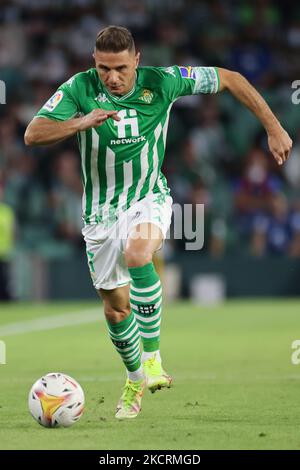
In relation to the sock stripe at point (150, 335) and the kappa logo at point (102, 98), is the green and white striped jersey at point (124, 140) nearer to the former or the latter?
the kappa logo at point (102, 98)

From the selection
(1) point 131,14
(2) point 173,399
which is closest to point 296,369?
(2) point 173,399

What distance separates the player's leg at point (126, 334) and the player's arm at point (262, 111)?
122 centimetres

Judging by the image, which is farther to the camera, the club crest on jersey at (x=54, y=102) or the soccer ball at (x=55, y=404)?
the club crest on jersey at (x=54, y=102)

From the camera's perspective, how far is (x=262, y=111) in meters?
7.05

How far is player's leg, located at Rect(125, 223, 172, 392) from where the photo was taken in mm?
6547

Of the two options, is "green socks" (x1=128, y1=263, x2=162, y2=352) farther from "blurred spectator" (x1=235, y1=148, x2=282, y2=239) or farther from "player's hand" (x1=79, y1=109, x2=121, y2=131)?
"blurred spectator" (x1=235, y1=148, x2=282, y2=239)

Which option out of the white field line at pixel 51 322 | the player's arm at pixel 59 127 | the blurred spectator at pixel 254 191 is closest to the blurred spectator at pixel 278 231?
the blurred spectator at pixel 254 191

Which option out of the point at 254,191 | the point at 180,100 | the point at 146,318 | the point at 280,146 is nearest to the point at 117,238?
the point at 146,318

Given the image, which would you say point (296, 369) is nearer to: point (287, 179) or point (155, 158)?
point (155, 158)

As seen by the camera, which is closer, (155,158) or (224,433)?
(224,433)

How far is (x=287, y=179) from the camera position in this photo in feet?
64.7

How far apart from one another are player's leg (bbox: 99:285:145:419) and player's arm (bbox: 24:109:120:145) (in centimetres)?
103

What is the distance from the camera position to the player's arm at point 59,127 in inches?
249

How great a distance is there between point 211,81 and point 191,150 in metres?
12.5
